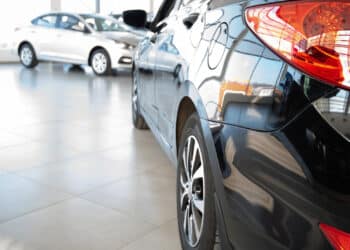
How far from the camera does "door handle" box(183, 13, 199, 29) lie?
6.02 feet

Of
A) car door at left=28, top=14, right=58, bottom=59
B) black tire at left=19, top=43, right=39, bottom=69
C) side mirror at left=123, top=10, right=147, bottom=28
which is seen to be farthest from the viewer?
black tire at left=19, top=43, right=39, bottom=69

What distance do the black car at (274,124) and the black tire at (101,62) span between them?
726 centimetres

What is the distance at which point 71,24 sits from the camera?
906 centimetres

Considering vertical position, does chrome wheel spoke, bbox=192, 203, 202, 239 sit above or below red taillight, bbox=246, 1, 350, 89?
below

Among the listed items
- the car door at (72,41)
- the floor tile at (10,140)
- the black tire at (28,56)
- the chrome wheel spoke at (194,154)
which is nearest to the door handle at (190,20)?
the chrome wheel spoke at (194,154)

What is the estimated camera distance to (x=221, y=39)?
1.40 m

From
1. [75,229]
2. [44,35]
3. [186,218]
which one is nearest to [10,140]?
[75,229]

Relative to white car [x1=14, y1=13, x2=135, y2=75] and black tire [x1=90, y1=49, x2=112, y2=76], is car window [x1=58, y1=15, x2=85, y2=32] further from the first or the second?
black tire [x1=90, y1=49, x2=112, y2=76]

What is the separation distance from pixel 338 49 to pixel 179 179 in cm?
110

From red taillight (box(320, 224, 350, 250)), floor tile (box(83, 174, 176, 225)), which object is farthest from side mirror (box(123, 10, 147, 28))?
red taillight (box(320, 224, 350, 250))

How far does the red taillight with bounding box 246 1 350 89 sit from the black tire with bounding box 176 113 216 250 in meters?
0.55

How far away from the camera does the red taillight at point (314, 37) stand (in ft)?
3.17

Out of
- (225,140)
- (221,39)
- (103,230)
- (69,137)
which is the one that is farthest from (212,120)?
(69,137)

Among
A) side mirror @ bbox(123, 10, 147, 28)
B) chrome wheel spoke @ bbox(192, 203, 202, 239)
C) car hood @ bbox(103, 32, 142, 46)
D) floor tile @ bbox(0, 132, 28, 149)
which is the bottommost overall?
floor tile @ bbox(0, 132, 28, 149)
